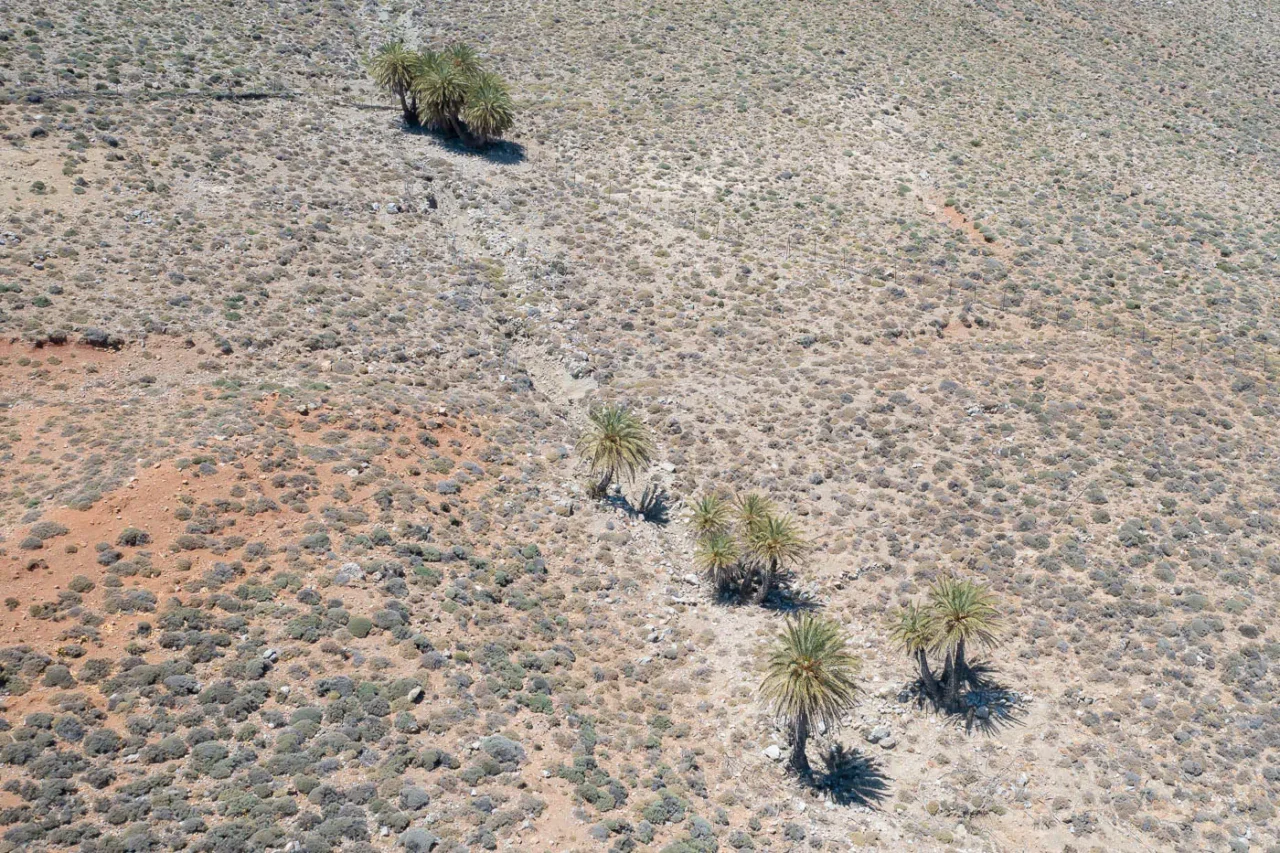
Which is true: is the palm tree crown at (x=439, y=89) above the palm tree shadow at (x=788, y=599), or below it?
above

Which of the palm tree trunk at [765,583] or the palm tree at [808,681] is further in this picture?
the palm tree trunk at [765,583]

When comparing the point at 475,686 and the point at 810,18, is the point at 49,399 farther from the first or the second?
the point at 810,18

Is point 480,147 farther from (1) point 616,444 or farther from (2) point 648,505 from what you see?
(2) point 648,505

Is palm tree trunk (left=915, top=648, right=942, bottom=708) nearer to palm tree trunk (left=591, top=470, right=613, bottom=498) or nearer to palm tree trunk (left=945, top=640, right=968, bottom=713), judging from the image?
palm tree trunk (left=945, top=640, right=968, bottom=713)

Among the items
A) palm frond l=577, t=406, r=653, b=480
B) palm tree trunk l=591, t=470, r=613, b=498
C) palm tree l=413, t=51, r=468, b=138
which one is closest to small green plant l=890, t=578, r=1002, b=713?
palm frond l=577, t=406, r=653, b=480

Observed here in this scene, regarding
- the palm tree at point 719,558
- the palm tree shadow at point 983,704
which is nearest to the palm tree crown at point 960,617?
the palm tree shadow at point 983,704

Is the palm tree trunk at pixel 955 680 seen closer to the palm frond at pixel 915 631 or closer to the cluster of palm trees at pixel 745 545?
the palm frond at pixel 915 631

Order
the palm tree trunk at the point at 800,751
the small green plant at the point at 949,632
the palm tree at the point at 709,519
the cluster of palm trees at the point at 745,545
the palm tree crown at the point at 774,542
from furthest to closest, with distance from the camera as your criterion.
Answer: the palm tree at the point at 709,519, the cluster of palm trees at the point at 745,545, the palm tree crown at the point at 774,542, the small green plant at the point at 949,632, the palm tree trunk at the point at 800,751
